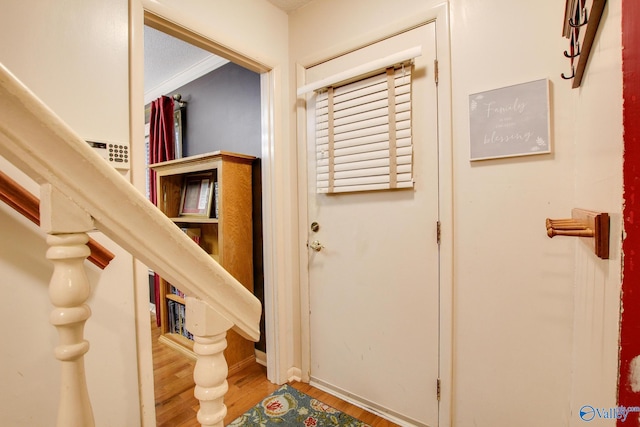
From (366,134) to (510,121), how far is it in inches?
27.1

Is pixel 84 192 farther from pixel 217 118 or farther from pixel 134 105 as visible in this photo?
pixel 217 118

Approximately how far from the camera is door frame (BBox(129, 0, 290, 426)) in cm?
121

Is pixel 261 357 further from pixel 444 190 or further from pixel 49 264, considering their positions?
pixel 444 190

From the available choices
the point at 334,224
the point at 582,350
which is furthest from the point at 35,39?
the point at 582,350

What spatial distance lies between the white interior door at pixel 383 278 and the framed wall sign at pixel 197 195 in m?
1.04

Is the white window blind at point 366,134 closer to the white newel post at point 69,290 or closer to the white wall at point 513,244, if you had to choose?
the white wall at point 513,244

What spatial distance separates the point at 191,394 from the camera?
5.93 ft

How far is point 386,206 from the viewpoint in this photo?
1.56m

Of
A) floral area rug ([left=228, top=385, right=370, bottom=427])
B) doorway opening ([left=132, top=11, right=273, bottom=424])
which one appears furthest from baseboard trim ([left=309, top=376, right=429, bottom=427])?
doorway opening ([left=132, top=11, right=273, bottom=424])

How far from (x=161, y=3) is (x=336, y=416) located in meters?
2.38

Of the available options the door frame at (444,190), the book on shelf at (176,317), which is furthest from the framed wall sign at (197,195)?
the door frame at (444,190)

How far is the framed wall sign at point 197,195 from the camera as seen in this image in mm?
2365

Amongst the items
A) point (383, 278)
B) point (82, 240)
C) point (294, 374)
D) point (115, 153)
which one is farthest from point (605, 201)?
point (294, 374)

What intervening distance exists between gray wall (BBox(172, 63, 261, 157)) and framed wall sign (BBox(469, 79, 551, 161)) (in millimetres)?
1602
